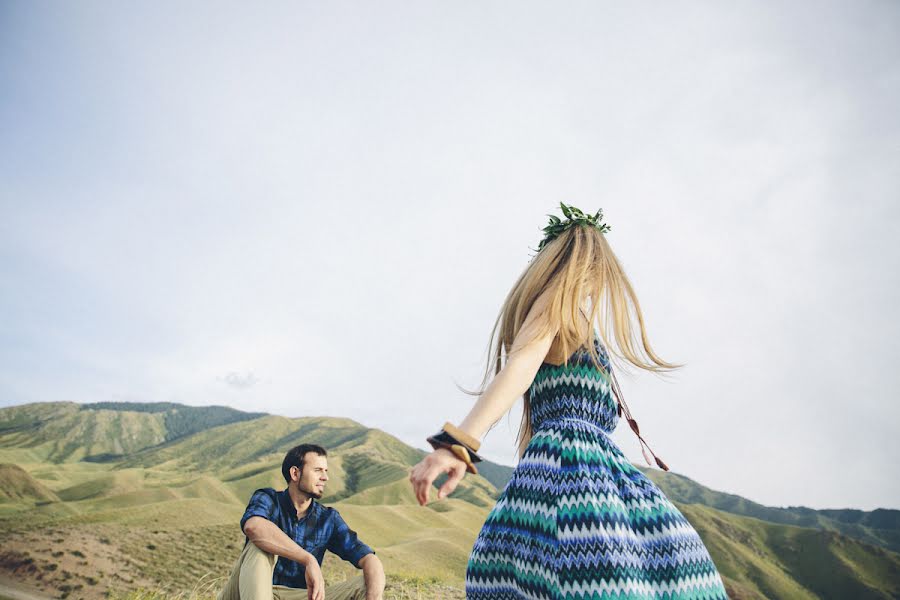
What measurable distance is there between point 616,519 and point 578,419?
1.54 ft

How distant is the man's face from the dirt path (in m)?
11.9

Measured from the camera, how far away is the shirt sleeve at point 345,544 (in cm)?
466

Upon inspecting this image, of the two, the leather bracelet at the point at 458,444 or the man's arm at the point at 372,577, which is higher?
the leather bracelet at the point at 458,444

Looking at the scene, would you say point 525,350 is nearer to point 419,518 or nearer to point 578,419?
point 578,419

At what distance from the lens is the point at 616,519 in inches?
72.9

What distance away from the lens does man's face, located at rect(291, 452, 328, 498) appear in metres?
4.62

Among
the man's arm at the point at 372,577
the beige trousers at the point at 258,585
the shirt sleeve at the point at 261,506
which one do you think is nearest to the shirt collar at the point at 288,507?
the shirt sleeve at the point at 261,506

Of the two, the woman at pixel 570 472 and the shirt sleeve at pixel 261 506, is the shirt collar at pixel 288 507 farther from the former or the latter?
the woman at pixel 570 472

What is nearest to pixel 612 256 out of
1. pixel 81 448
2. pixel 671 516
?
pixel 671 516

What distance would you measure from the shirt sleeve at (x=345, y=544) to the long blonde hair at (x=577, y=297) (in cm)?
286

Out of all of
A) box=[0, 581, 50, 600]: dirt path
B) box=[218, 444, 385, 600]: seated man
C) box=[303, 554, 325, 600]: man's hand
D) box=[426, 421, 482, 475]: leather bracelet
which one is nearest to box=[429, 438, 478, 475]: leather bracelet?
box=[426, 421, 482, 475]: leather bracelet

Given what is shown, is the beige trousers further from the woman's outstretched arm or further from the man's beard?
the woman's outstretched arm

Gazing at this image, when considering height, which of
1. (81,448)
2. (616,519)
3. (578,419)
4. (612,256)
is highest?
(612,256)

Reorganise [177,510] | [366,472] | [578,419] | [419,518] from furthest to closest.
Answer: [366,472] < [419,518] < [177,510] < [578,419]
